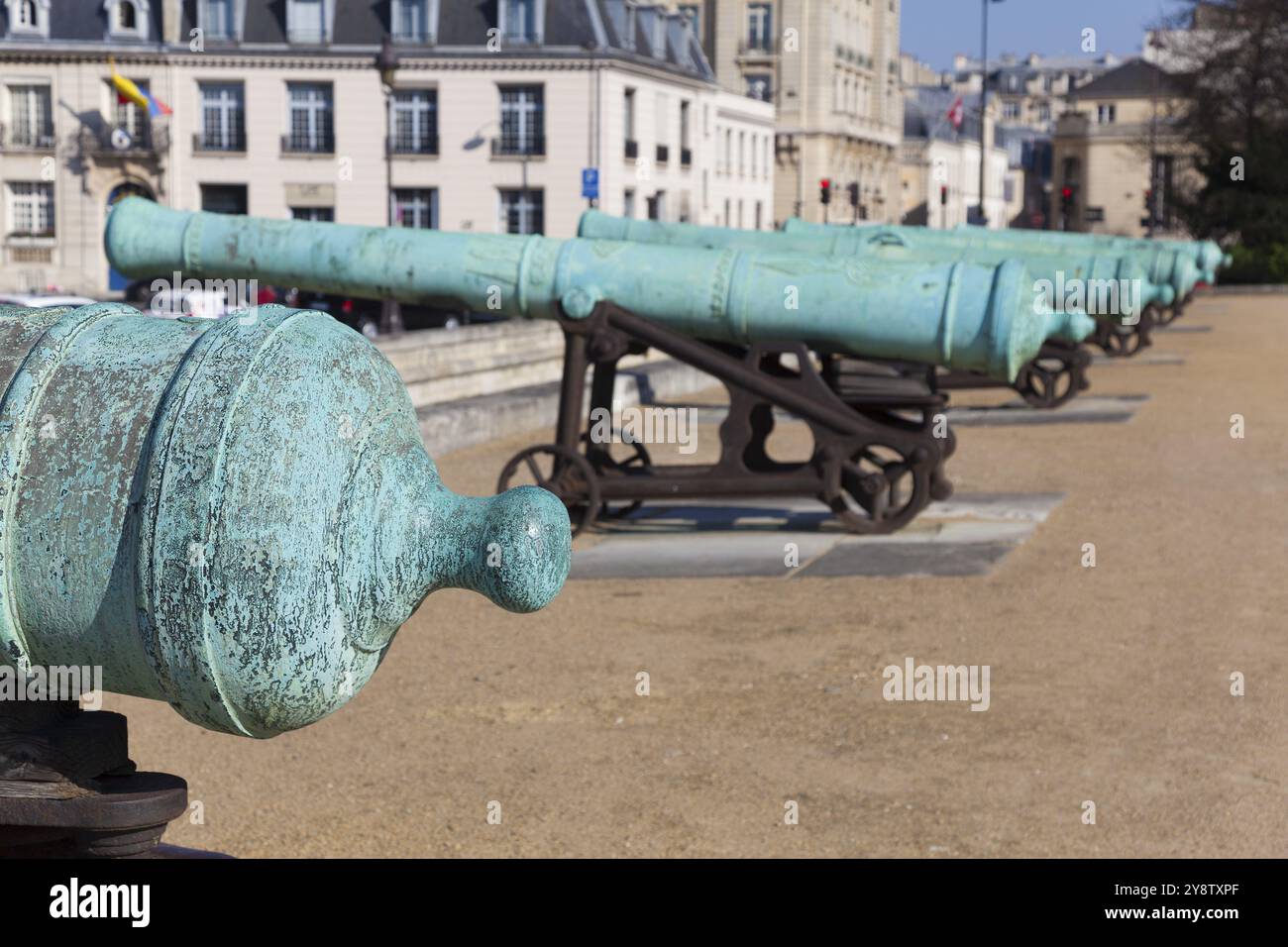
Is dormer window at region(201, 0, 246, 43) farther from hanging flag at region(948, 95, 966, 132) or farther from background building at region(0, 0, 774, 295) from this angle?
hanging flag at region(948, 95, 966, 132)

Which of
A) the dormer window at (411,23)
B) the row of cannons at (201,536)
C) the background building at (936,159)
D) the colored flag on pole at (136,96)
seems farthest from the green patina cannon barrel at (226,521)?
the background building at (936,159)

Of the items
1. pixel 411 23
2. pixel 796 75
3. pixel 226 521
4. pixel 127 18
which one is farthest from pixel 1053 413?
pixel 796 75

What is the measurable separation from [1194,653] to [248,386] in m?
5.38

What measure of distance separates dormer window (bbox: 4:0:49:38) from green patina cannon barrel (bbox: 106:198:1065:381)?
3893cm

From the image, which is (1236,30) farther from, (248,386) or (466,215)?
(248,386)

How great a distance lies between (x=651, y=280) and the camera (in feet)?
31.7

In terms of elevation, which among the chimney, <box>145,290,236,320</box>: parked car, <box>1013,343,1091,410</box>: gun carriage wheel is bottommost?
<box>1013,343,1091,410</box>: gun carriage wheel

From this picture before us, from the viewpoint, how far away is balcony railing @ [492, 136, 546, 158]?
45.2m

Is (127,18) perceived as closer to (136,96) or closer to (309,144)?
(136,96)

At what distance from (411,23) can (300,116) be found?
11.5 ft

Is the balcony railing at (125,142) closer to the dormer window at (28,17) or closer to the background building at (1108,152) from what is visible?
the dormer window at (28,17)

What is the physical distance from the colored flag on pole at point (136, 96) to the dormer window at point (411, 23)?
5.78m

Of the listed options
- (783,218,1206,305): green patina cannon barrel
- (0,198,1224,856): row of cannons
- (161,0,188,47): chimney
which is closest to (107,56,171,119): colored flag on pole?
(161,0,188,47): chimney
